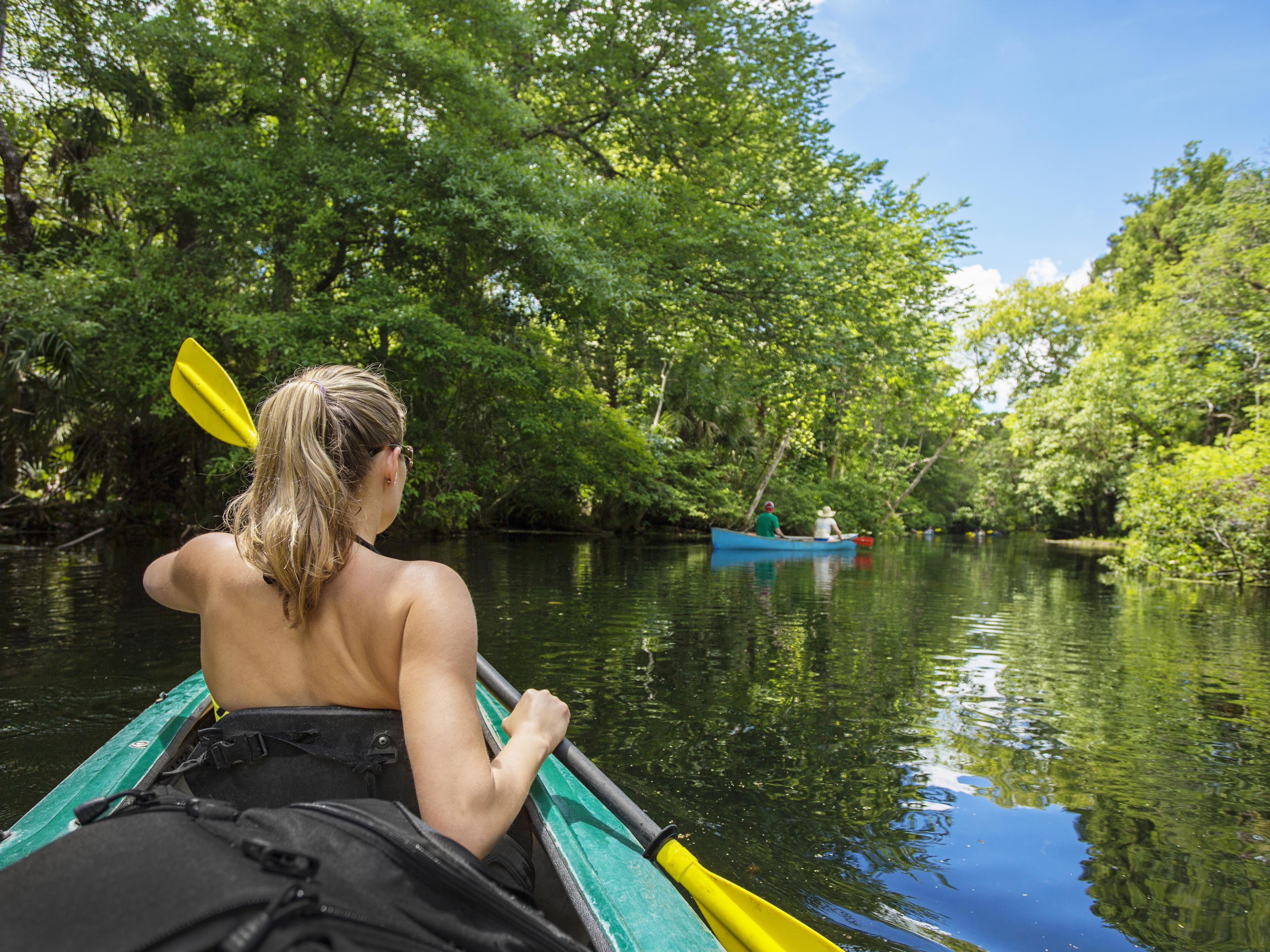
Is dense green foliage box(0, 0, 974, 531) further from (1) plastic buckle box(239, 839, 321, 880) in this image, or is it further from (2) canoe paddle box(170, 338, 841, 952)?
(1) plastic buckle box(239, 839, 321, 880)

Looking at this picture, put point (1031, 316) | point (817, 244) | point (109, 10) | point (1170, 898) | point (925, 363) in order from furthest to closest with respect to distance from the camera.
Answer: point (1031, 316) < point (925, 363) < point (817, 244) < point (109, 10) < point (1170, 898)

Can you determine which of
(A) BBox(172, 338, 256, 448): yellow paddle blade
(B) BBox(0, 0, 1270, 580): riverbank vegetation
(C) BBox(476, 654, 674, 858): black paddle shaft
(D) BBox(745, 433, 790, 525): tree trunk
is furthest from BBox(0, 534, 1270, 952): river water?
(D) BBox(745, 433, 790, 525): tree trunk

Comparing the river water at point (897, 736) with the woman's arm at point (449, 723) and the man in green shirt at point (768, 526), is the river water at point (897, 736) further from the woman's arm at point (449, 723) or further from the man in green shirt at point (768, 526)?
the man in green shirt at point (768, 526)

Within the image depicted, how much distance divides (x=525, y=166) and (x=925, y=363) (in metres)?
8.84

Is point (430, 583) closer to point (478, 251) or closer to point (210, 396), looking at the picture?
point (210, 396)

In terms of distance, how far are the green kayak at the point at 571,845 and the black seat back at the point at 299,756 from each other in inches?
13.6

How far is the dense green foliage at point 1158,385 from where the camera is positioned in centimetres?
1346

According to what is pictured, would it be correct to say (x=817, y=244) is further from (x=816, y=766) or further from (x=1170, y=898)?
(x=1170, y=898)

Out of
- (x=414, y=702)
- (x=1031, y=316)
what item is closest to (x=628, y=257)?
(x=414, y=702)

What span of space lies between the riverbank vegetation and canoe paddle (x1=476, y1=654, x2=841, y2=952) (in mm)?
9542

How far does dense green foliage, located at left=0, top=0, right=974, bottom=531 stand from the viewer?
10633 millimetres

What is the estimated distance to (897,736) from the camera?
14.6ft

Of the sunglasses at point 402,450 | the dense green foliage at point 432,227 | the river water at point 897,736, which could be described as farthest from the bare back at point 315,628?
the dense green foliage at point 432,227

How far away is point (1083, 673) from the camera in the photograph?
6020mm
